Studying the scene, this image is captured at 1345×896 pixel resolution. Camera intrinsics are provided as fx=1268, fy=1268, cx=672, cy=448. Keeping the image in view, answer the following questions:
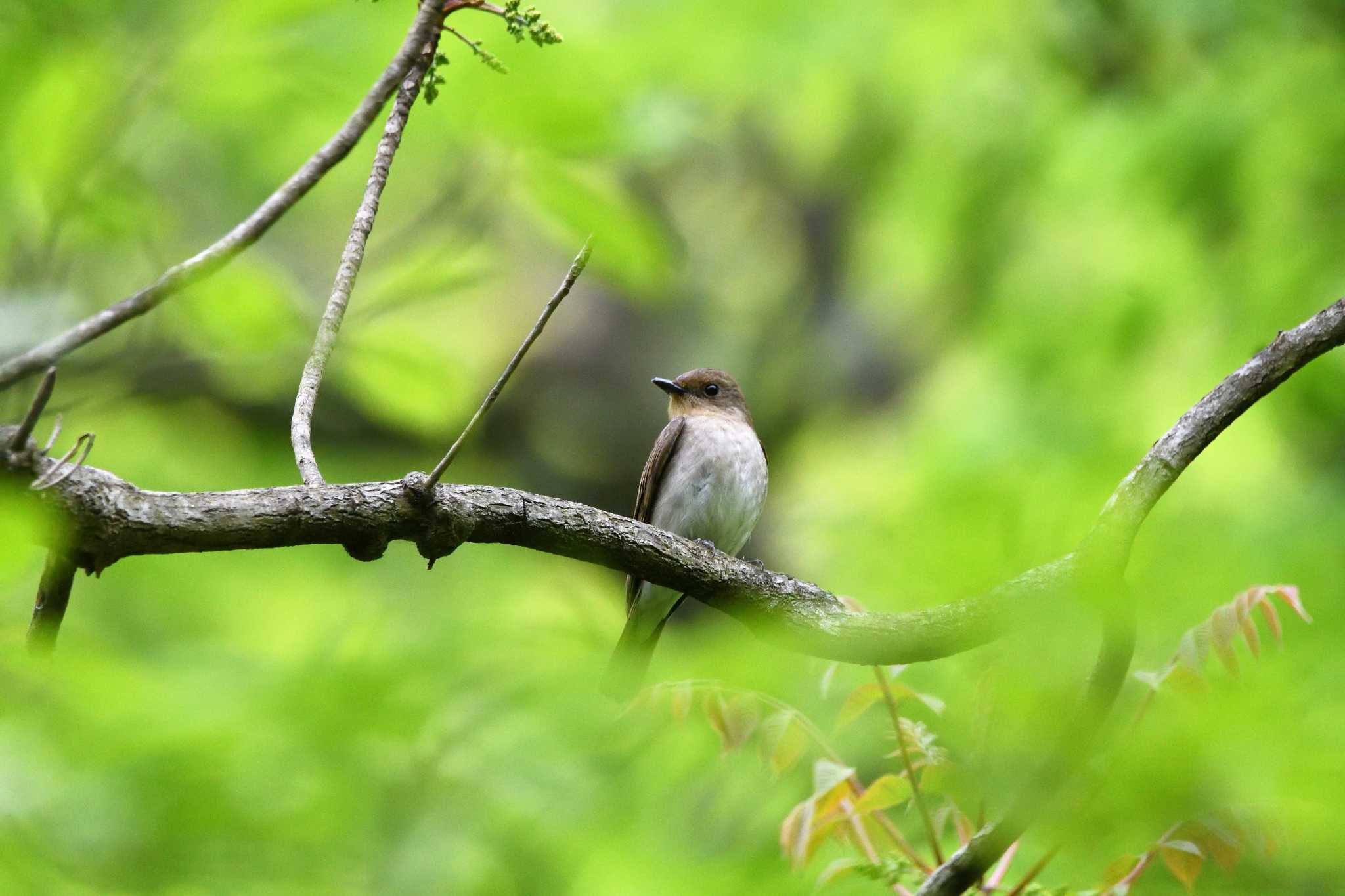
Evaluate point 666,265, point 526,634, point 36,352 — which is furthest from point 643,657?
point 36,352

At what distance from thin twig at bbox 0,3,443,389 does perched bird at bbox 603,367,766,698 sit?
399cm

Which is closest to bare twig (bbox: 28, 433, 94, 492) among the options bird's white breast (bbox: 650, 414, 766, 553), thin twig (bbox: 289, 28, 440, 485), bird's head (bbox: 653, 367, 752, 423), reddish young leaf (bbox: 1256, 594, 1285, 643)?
thin twig (bbox: 289, 28, 440, 485)

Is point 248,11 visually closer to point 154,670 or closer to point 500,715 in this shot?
point 154,670

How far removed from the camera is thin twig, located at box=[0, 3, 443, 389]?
5.34ft

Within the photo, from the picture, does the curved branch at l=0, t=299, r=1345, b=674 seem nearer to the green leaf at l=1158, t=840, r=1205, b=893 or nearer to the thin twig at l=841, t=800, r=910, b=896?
the thin twig at l=841, t=800, r=910, b=896

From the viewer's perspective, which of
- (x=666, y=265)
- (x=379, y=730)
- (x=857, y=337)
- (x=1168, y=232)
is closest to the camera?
(x=379, y=730)

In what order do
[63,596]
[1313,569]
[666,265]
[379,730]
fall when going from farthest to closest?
[1313,569], [666,265], [379,730], [63,596]

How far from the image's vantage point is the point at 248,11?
319 centimetres

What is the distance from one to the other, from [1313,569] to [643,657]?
3028 millimetres

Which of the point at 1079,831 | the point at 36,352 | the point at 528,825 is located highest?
the point at 36,352

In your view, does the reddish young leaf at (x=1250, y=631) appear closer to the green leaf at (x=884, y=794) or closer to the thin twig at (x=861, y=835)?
the green leaf at (x=884, y=794)

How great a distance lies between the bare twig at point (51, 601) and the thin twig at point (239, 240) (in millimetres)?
333

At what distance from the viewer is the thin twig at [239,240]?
A: 1627 mm

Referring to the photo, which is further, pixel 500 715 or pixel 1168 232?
pixel 1168 232
